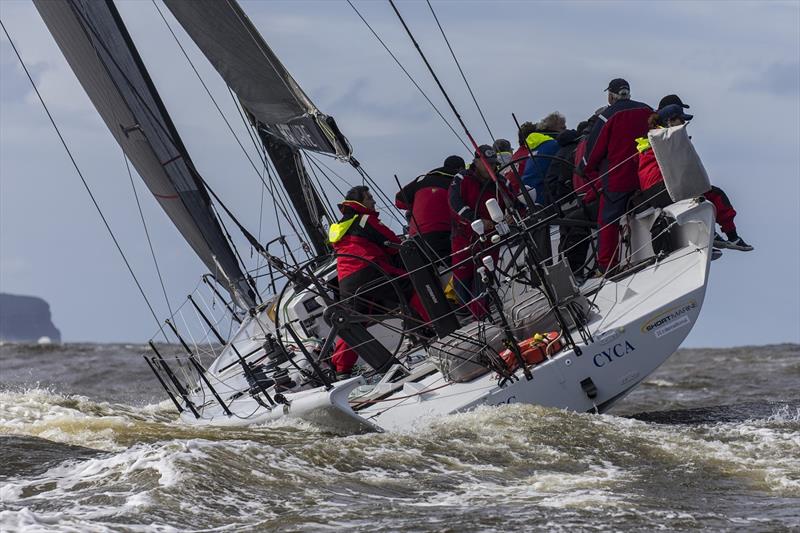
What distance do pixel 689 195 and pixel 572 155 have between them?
1343 millimetres

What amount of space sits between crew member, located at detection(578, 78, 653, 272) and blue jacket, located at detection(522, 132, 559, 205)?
0.52 meters

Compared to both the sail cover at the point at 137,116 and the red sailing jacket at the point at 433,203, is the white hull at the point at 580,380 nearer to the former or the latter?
the red sailing jacket at the point at 433,203

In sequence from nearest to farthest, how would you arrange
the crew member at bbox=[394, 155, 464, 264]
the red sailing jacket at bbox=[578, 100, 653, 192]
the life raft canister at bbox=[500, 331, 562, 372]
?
1. the life raft canister at bbox=[500, 331, 562, 372]
2. the red sailing jacket at bbox=[578, 100, 653, 192]
3. the crew member at bbox=[394, 155, 464, 264]

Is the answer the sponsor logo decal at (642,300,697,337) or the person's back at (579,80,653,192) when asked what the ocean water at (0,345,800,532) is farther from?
the person's back at (579,80,653,192)

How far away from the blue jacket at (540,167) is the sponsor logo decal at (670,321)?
171 cm

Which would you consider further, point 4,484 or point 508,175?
point 508,175

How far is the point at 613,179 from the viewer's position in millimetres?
8578

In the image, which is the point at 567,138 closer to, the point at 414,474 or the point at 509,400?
the point at 509,400

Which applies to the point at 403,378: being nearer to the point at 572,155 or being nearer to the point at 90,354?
the point at 572,155

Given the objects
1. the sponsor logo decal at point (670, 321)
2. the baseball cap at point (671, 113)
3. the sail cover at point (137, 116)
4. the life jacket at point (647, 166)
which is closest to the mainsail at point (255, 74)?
the sail cover at point (137, 116)

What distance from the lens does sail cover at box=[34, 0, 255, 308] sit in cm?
1084

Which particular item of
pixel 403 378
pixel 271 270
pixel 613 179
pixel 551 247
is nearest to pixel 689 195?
pixel 613 179

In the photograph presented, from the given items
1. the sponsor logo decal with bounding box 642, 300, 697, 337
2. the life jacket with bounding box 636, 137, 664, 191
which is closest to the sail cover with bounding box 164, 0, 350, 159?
the life jacket with bounding box 636, 137, 664, 191

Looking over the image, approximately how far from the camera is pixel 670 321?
25.1 feet
